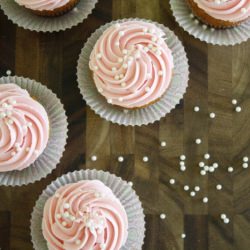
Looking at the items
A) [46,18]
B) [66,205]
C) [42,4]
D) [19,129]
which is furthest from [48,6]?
[66,205]

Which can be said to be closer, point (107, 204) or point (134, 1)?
point (107, 204)

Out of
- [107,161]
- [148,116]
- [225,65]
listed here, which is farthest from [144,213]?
[225,65]

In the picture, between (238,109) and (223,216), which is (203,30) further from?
(223,216)

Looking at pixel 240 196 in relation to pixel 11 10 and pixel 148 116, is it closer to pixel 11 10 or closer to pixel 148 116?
pixel 148 116

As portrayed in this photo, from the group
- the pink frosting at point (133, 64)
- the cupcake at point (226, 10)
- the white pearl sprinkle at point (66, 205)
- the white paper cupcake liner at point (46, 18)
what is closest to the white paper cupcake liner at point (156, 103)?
the pink frosting at point (133, 64)

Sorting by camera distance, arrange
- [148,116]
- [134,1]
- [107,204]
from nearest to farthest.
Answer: [107,204] < [148,116] < [134,1]

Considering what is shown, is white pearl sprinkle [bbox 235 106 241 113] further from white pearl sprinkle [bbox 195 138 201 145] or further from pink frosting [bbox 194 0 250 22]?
pink frosting [bbox 194 0 250 22]

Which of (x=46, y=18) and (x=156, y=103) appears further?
(x=46, y=18)

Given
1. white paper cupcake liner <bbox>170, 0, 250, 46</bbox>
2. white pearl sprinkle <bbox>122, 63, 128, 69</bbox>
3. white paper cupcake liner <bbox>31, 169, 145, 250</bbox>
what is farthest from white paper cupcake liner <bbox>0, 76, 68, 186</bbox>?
white paper cupcake liner <bbox>170, 0, 250, 46</bbox>
